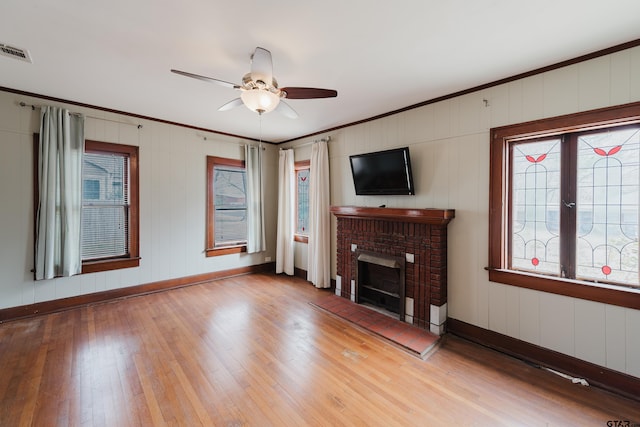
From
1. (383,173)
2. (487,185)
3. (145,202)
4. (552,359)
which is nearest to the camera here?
(552,359)

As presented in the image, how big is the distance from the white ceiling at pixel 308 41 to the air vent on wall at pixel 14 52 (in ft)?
A: 0.25

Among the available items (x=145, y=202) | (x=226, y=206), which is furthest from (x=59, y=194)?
(x=226, y=206)

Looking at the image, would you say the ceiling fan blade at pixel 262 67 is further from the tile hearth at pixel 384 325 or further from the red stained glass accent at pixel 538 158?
the tile hearth at pixel 384 325

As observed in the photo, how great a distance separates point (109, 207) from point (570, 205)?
218 inches

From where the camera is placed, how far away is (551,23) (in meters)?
1.88

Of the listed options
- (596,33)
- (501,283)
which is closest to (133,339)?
(501,283)

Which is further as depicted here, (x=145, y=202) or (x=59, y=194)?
(x=145, y=202)

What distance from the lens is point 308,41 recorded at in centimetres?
213

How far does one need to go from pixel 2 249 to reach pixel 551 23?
5838 mm

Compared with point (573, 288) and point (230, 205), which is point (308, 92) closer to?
point (573, 288)

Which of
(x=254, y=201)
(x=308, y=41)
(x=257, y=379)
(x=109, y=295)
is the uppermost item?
(x=308, y=41)

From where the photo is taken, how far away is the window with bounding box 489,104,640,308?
7.14 ft

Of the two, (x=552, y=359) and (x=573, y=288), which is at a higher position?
(x=573, y=288)

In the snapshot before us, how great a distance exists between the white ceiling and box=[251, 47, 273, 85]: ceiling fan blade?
182 mm
